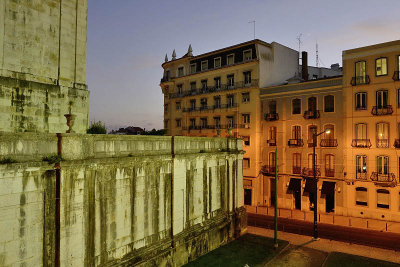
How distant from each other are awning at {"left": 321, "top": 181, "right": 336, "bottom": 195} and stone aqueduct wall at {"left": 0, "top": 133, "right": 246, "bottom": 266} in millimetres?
17045

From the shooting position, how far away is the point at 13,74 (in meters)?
17.0

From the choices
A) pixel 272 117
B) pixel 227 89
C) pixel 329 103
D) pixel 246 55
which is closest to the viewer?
pixel 329 103

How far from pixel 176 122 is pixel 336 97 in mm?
26304

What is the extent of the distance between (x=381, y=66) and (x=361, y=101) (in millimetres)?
4249

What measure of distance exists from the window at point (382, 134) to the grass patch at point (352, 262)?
1521 cm

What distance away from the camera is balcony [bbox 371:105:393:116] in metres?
32.8

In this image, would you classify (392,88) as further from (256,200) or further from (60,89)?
(60,89)

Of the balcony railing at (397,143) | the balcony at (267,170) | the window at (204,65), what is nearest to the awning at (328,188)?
the balcony at (267,170)

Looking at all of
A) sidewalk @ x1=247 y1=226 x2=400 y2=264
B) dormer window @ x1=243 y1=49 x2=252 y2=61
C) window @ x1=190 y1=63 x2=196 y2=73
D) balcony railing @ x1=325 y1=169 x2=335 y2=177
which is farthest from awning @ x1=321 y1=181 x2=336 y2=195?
window @ x1=190 y1=63 x2=196 y2=73

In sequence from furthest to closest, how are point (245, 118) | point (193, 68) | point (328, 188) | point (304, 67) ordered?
point (193, 68), point (304, 67), point (245, 118), point (328, 188)

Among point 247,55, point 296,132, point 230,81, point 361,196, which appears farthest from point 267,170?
point 247,55

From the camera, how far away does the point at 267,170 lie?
41219 mm

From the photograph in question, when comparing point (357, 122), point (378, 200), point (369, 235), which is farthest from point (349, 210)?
point (357, 122)

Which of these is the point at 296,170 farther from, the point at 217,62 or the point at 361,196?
the point at 217,62
